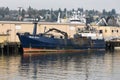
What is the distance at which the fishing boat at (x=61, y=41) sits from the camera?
258 ft

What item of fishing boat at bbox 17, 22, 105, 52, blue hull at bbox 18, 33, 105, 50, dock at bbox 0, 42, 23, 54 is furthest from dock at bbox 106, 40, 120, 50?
dock at bbox 0, 42, 23, 54

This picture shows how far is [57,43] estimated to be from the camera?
81.8 meters

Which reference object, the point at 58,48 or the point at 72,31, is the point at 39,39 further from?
the point at 72,31

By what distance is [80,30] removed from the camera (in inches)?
3654

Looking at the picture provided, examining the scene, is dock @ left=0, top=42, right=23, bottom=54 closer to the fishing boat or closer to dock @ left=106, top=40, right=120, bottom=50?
the fishing boat

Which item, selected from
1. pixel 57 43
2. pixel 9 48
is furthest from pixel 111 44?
pixel 9 48

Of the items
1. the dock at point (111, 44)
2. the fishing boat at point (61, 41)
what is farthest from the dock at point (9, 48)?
the dock at point (111, 44)

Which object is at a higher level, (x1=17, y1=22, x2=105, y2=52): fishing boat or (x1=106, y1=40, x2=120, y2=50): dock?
(x1=17, y1=22, x2=105, y2=52): fishing boat

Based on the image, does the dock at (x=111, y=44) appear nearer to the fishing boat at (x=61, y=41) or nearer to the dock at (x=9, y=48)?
the fishing boat at (x=61, y=41)

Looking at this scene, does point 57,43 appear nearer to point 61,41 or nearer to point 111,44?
point 61,41

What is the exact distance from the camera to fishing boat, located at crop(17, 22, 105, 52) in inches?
3093

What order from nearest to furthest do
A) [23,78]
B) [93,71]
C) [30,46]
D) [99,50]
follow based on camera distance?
[23,78]
[93,71]
[30,46]
[99,50]

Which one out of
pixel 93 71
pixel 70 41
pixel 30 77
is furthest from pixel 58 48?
pixel 30 77

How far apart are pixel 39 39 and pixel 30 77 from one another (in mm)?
35638
